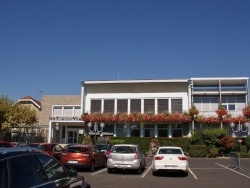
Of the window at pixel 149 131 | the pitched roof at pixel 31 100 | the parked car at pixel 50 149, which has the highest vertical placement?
the pitched roof at pixel 31 100

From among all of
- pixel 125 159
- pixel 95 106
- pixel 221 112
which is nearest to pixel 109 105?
pixel 95 106

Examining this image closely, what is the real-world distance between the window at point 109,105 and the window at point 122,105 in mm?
751

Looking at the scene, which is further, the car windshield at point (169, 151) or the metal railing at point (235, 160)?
the metal railing at point (235, 160)

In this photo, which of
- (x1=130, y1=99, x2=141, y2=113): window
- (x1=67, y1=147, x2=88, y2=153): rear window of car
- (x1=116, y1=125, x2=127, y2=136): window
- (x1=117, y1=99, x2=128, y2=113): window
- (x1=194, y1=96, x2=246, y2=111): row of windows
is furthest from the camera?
(x1=117, y1=99, x2=128, y2=113): window

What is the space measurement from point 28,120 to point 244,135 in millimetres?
27071

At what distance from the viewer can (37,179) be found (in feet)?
16.6

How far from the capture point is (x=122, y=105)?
45969mm

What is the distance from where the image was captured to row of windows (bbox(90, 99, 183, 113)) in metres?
44.6

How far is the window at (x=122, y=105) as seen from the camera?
45522 millimetres

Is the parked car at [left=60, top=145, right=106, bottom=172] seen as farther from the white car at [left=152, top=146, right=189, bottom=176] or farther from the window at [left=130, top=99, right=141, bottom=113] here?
the window at [left=130, top=99, right=141, bottom=113]

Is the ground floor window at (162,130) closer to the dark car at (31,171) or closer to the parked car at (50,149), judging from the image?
the parked car at (50,149)

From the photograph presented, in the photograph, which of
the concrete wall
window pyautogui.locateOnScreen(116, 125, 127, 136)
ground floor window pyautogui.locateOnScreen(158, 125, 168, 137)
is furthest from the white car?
the concrete wall

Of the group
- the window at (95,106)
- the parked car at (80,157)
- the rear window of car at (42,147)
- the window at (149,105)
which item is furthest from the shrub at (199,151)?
the parked car at (80,157)

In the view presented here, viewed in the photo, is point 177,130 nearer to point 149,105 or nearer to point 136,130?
point 149,105
